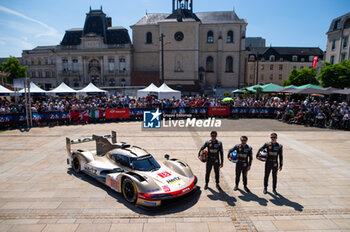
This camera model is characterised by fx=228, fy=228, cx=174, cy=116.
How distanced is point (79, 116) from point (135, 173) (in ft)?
46.8

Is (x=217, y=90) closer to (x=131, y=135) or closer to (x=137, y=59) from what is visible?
(x=137, y=59)

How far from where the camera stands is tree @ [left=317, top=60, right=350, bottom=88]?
2750 cm

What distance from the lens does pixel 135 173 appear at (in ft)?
21.7

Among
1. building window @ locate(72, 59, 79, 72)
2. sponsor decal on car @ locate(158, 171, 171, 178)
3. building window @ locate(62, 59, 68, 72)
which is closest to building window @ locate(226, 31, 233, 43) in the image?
building window @ locate(72, 59, 79, 72)

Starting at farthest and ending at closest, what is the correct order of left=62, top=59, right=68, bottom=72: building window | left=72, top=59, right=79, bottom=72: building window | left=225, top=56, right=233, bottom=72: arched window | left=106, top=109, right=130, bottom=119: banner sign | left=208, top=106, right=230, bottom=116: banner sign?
left=62, top=59, right=68, bottom=72: building window, left=72, top=59, right=79, bottom=72: building window, left=225, top=56, right=233, bottom=72: arched window, left=208, top=106, right=230, bottom=116: banner sign, left=106, top=109, right=130, bottom=119: banner sign

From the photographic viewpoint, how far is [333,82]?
28.3m

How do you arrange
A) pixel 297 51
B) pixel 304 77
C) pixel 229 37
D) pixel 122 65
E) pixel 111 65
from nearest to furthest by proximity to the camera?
pixel 304 77
pixel 229 37
pixel 122 65
pixel 111 65
pixel 297 51

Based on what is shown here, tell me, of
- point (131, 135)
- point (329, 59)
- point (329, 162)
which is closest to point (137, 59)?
point (329, 59)

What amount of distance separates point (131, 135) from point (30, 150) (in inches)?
220

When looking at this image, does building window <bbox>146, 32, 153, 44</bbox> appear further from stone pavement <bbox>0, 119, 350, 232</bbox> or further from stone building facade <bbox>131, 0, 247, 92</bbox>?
stone pavement <bbox>0, 119, 350, 232</bbox>

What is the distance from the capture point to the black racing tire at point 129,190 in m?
6.37

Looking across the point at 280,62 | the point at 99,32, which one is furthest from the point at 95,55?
the point at 280,62

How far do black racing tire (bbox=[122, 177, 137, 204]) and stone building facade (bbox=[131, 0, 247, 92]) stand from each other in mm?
44058

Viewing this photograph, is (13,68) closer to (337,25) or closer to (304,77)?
(304,77)
